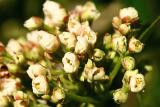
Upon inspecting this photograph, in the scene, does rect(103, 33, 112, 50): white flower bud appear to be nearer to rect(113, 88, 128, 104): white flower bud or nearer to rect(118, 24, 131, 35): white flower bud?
rect(118, 24, 131, 35): white flower bud

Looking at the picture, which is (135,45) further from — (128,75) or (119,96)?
(119,96)

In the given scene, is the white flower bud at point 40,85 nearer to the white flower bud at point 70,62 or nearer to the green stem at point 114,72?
the white flower bud at point 70,62

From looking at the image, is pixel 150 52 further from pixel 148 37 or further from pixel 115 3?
A: pixel 115 3

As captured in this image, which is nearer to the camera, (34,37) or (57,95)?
(57,95)

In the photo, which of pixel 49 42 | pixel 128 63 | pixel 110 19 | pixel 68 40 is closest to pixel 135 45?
pixel 128 63

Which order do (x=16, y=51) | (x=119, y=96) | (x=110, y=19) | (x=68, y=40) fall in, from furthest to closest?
1. (x=110, y=19)
2. (x=16, y=51)
3. (x=68, y=40)
4. (x=119, y=96)

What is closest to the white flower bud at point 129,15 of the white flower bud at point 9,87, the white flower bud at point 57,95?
the white flower bud at point 57,95

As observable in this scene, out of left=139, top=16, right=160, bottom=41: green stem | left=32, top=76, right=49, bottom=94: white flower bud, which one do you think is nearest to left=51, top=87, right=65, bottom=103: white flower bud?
left=32, top=76, right=49, bottom=94: white flower bud

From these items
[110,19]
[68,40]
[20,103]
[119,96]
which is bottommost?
[119,96]
